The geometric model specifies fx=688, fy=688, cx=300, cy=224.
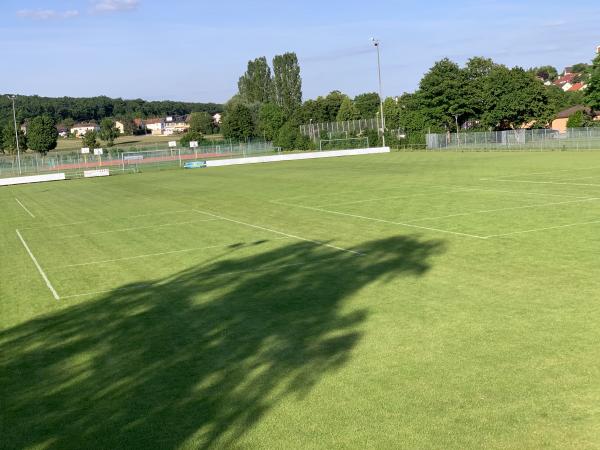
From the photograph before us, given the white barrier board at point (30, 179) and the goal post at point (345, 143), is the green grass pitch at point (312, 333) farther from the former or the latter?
the goal post at point (345, 143)

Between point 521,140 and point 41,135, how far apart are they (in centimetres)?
9155

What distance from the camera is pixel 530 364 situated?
28.4 ft

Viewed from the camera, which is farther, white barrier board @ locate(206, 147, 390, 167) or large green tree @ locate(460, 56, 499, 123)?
large green tree @ locate(460, 56, 499, 123)

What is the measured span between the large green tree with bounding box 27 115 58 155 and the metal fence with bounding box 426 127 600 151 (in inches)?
3129

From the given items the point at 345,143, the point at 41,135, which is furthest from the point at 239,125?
the point at 345,143

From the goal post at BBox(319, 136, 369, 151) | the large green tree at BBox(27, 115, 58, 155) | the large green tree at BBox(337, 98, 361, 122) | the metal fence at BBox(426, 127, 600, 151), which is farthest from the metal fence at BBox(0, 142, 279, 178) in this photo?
the large green tree at BBox(337, 98, 361, 122)

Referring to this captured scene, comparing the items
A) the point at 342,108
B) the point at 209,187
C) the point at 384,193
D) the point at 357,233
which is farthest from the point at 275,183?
the point at 342,108

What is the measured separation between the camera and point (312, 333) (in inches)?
418

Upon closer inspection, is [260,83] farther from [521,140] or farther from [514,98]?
[521,140]

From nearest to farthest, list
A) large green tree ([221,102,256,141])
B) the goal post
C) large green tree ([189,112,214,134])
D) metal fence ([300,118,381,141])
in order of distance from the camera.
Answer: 1. the goal post
2. metal fence ([300,118,381,141])
3. large green tree ([221,102,256,141])
4. large green tree ([189,112,214,134])

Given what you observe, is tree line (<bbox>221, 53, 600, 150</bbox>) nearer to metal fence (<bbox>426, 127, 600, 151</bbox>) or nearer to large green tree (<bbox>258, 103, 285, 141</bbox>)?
metal fence (<bbox>426, 127, 600, 151</bbox>)

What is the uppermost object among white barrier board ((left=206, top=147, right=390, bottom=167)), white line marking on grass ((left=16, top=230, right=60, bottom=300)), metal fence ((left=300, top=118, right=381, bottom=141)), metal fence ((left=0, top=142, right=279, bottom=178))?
metal fence ((left=300, top=118, right=381, bottom=141))

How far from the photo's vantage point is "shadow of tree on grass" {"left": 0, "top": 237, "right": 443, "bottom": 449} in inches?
300

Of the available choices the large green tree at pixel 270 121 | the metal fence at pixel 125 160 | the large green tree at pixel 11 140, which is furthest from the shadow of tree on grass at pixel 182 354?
the large green tree at pixel 11 140
